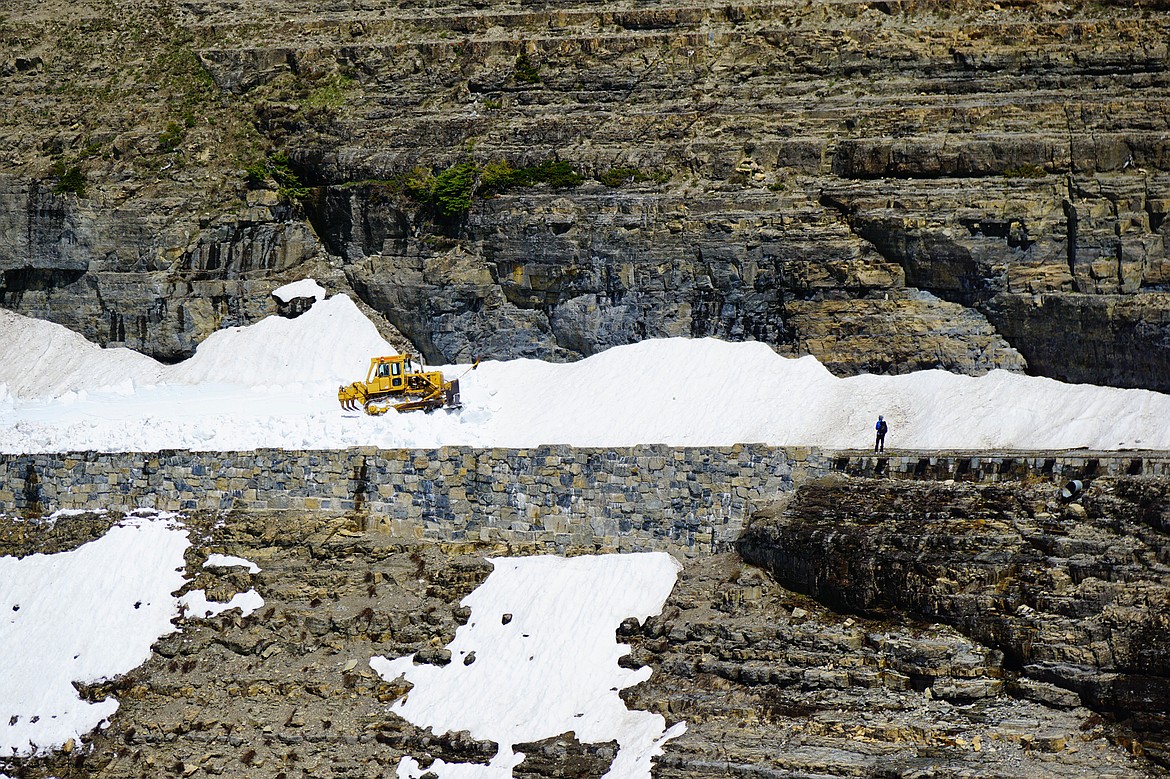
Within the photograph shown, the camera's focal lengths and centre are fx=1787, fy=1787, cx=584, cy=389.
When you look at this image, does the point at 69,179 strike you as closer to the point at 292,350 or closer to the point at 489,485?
the point at 292,350

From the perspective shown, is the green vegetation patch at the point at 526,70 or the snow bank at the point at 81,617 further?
the green vegetation patch at the point at 526,70

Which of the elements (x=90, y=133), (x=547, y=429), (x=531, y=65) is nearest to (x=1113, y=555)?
(x=547, y=429)

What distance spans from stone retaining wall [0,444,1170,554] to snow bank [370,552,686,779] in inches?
28.7

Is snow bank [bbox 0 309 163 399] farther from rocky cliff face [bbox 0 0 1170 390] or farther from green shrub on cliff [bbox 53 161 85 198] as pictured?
green shrub on cliff [bbox 53 161 85 198]

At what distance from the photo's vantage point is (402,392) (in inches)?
1430

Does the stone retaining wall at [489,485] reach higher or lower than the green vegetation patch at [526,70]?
lower

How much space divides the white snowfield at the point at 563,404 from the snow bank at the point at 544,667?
199 inches

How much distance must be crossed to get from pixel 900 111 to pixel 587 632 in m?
15.2

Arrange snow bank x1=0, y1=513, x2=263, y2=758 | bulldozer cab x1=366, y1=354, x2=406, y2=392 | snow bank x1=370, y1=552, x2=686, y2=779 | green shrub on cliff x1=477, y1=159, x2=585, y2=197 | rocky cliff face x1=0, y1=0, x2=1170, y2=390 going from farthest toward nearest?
green shrub on cliff x1=477, y1=159, x2=585, y2=197 < bulldozer cab x1=366, y1=354, x2=406, y2=392 < rocky cliff face x1=0, y1=0, x2=1170, y2=390 < snow bank x1=0, y1=513, x2=263, y2=758 < snow bank x1=370, y1=552, x2=686, y2=779

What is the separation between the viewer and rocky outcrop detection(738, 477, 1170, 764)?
79.7 feet

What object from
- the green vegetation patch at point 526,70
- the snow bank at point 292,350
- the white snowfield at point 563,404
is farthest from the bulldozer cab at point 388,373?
the green vegetation patch at point 526,70

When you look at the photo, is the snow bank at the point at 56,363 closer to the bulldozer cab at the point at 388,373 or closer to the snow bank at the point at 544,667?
the bulldozer cab at the point at 388,373

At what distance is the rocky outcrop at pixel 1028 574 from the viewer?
2430cm

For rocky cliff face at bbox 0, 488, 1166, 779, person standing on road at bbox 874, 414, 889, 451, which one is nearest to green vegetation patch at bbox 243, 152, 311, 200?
rocky cliff face at bbox 0, 488, 1166, 779
